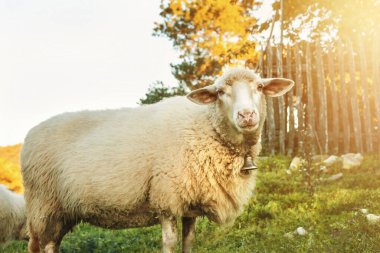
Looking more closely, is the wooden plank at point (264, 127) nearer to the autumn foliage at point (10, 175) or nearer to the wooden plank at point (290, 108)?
the wooden plank at point (290, 108)

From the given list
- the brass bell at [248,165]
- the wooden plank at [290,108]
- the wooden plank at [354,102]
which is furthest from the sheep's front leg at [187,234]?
the wooden plank at [354,102]

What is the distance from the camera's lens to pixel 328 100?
399 inches

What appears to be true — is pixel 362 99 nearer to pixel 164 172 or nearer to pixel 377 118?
pixel 377 118

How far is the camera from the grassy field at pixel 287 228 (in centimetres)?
490

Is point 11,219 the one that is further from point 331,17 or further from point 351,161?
point 331,17

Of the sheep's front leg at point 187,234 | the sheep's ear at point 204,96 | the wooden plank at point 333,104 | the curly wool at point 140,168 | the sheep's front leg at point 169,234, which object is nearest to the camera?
the sheep's front leg at point 169,234

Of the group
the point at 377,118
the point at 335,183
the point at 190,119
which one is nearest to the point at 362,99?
the point at 377,118

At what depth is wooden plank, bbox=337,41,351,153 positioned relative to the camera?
970 cm

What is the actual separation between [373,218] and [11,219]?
566 cm

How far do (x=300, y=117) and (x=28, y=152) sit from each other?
6434 mm

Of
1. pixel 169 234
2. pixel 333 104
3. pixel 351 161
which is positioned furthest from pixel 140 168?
pixel 333 104

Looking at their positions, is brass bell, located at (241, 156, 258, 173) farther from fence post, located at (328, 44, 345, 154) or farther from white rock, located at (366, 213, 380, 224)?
fence post, located at (328, 44, 345, 154)

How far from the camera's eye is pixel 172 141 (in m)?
4.10

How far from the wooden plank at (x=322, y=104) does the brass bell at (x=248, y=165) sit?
6.05 meters
